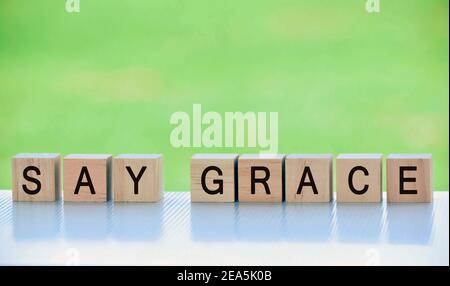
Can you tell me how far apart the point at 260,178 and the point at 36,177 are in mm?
436

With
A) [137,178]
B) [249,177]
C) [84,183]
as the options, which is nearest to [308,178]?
[249,177]

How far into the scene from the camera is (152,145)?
10.4 ft

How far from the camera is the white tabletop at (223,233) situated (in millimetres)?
1361

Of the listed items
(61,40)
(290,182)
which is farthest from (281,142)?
(290,182)

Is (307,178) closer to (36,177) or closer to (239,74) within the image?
(36,177)

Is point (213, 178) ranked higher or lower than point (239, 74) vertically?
lower

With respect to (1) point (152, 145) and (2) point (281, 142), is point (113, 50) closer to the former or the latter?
(1) point (152, 145)

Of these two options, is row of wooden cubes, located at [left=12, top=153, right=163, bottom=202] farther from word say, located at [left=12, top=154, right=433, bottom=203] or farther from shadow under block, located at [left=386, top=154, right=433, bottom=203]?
shadow under block, located at [left=386, top=154, right=433, bottom=203]

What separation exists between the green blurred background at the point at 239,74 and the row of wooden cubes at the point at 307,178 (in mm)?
919

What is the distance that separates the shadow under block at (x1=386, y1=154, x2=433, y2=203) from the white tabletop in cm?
3

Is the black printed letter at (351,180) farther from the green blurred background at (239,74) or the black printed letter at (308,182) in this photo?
the green blurred background at (239,74)

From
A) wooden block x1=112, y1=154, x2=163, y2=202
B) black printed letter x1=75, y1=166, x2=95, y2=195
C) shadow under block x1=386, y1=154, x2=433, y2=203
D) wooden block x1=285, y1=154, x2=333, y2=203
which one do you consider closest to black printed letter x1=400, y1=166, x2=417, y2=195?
shadow under block x1=386, y1=154, x2=433, y2=203

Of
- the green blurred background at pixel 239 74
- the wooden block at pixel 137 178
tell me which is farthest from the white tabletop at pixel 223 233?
the green blurred background at pixel 239 74

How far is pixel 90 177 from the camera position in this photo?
73.8 inches
